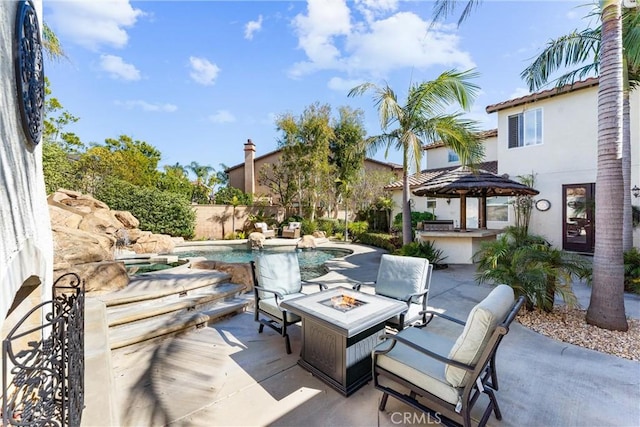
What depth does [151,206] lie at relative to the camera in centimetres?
1596

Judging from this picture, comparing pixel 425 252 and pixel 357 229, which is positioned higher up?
pixel 357 229

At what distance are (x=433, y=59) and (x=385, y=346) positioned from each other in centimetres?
810

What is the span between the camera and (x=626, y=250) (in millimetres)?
7008

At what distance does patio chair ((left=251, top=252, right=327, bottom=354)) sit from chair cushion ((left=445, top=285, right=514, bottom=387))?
2307mm

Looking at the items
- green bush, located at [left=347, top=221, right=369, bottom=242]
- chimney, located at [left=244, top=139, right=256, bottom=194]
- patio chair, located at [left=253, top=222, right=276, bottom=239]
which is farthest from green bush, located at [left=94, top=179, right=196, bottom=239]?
green bush, located at [left=347, top=221, right=369, bottom=242]

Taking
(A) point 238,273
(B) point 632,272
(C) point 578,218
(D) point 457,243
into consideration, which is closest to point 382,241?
(D) point 457,243

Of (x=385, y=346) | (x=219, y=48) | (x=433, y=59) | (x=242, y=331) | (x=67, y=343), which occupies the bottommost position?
(x=242, y=331)

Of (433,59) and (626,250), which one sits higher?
(433,59)

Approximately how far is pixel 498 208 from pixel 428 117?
7.33m

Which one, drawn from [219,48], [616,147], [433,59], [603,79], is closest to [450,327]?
[616,147]

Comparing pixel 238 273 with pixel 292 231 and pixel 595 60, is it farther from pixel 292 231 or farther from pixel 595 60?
pixel 595 60

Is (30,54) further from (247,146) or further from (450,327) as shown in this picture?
(247,146)

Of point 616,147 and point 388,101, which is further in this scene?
point 388,101

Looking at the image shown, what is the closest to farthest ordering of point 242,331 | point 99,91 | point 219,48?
point 242,331 → point 219,48 → point 99,91
